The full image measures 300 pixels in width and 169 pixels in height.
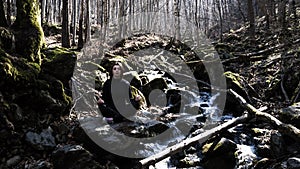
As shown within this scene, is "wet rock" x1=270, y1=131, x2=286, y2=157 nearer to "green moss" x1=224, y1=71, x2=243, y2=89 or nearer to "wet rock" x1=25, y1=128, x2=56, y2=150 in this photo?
"green moss" x1=224, y1=71, x2=243, y2=89

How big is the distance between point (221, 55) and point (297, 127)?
8.55m

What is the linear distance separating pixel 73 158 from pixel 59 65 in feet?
10.8

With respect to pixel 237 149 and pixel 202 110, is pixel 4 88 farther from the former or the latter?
pixel 202 110

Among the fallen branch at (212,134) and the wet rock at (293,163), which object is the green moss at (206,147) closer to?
the fallen branch at (212,134)

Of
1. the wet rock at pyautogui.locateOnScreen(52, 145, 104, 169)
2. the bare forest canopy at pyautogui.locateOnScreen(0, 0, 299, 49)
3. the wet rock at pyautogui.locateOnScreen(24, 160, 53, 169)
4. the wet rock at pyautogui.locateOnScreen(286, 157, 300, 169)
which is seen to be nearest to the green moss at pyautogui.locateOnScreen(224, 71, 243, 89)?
the bare forest canopy at pyautogui.locateOnScreen(0, 0, 299, 49)

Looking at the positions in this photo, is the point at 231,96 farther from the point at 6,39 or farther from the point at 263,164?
the point at 6,39

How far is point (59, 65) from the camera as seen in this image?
7.88m

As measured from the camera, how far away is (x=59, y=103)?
6.90m

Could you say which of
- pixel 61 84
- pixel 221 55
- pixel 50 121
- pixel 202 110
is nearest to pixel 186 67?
pixel 221 55

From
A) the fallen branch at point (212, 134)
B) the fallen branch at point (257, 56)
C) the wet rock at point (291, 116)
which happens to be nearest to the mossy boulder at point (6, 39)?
the fallen branch at point (212, 134)

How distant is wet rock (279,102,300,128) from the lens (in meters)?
5.68

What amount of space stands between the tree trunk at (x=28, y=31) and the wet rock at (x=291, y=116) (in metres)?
6.15

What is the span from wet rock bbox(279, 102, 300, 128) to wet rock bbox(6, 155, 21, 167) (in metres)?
5.35

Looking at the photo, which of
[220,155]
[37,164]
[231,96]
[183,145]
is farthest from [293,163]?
[231,96]
